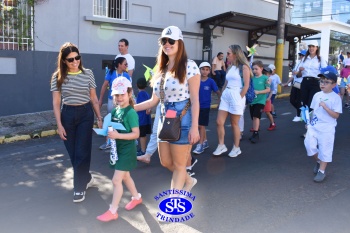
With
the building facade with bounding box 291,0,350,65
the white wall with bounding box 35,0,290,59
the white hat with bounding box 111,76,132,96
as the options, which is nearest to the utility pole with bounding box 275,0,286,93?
the white wall with bounding box 35,0,290,59

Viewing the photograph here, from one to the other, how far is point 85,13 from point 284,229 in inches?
366

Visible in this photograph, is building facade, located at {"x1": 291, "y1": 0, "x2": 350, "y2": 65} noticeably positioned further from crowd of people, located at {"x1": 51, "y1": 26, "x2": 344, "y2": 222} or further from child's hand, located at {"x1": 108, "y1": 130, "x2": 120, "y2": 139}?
child's hand, located at {"x1": 108, "y1": 130, "x2": 120, "y2": 139}

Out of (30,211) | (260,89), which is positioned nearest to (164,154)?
(30,211)

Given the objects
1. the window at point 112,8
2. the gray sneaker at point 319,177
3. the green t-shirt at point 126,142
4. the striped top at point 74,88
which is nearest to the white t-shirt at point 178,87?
the green t-shirt at point 126,142

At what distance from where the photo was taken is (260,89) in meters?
7.24

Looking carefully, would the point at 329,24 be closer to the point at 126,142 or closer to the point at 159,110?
the point at 159,110

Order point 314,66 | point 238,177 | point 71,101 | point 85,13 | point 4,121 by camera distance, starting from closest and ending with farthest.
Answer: point 71,101 → point 238,177 → point 314,66 → point 4,121 → point 85,13

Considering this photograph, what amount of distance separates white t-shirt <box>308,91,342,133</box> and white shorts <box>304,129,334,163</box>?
0.22 ft

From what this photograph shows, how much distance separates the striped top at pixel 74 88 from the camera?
4.24m

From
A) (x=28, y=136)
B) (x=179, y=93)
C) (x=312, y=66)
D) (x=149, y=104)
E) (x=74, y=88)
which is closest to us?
(x=179, y=93)

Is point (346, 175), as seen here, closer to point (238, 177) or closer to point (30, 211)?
point (238, 177)

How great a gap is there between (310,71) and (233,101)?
236 cm

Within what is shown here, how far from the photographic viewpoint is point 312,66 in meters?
7.18

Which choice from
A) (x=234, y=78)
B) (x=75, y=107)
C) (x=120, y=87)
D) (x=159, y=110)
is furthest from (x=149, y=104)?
(x=234, y=78)
